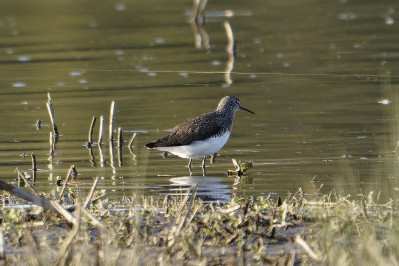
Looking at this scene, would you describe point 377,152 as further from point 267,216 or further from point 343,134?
point 267,216

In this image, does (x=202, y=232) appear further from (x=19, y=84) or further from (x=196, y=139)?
(x=19, y=84)

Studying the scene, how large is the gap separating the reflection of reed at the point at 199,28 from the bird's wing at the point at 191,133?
1125cm

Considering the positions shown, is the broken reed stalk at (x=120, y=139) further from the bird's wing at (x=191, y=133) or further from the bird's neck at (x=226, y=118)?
the bird's neck at (x=226, y=118)

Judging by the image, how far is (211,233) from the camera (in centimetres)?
743

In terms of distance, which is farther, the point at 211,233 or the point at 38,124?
the point at 38,124

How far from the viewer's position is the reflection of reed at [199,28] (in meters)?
23.0

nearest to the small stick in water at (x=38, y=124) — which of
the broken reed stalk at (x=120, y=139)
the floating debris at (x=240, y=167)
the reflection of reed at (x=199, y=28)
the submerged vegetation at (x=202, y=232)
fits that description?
the broken reed stalk at (x=120, y=139)

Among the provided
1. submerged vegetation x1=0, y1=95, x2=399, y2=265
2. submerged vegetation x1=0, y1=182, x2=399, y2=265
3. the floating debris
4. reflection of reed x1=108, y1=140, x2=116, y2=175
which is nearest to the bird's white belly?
the floating debris

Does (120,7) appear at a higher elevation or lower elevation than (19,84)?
higher

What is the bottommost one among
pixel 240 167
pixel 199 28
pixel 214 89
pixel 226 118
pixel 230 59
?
pixel 240 167

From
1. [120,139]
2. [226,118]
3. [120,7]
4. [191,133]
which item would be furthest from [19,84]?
[120,7]

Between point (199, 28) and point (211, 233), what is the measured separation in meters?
18.9

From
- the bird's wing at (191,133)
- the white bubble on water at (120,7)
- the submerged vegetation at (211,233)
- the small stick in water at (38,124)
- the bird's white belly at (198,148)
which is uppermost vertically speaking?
the white bubble on water at (120,7)

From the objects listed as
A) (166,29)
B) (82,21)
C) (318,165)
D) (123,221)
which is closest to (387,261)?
(123,221)
